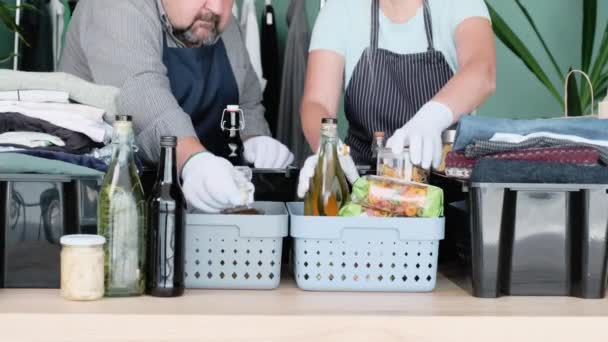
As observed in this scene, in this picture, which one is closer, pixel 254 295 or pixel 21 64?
pixel 254 295

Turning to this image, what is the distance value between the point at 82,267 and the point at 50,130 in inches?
10.0

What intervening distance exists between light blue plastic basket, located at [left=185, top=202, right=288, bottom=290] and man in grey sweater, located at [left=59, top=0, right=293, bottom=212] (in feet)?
0.18

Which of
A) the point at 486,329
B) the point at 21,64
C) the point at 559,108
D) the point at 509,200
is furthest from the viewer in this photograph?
the point at 559,108

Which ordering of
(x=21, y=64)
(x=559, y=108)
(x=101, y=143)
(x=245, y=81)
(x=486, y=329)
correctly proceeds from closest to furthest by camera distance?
(x=486, y=329) < (x=101, y=143) < (x=245, y=81) < (x=21, y=64) < (x=559, y=108)

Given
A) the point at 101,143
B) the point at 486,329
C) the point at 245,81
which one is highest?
the point at 245,81

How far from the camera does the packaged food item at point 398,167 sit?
1321mm

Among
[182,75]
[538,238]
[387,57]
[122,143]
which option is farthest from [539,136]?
[182,75]

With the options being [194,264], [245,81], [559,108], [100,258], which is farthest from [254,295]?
[559,108]

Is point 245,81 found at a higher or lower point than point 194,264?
higher

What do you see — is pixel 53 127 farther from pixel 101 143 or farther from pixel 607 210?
pixel 607 210

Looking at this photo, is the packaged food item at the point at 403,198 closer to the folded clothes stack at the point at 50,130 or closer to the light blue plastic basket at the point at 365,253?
the light blue plastic basket at the point at 365,253

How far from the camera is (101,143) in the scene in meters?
1.24

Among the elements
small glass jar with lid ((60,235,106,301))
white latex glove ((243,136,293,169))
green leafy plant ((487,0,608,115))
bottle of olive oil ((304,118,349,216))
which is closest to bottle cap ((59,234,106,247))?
small glass jar with lid ((60,235,106,301))

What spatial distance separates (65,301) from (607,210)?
0.77 metres
